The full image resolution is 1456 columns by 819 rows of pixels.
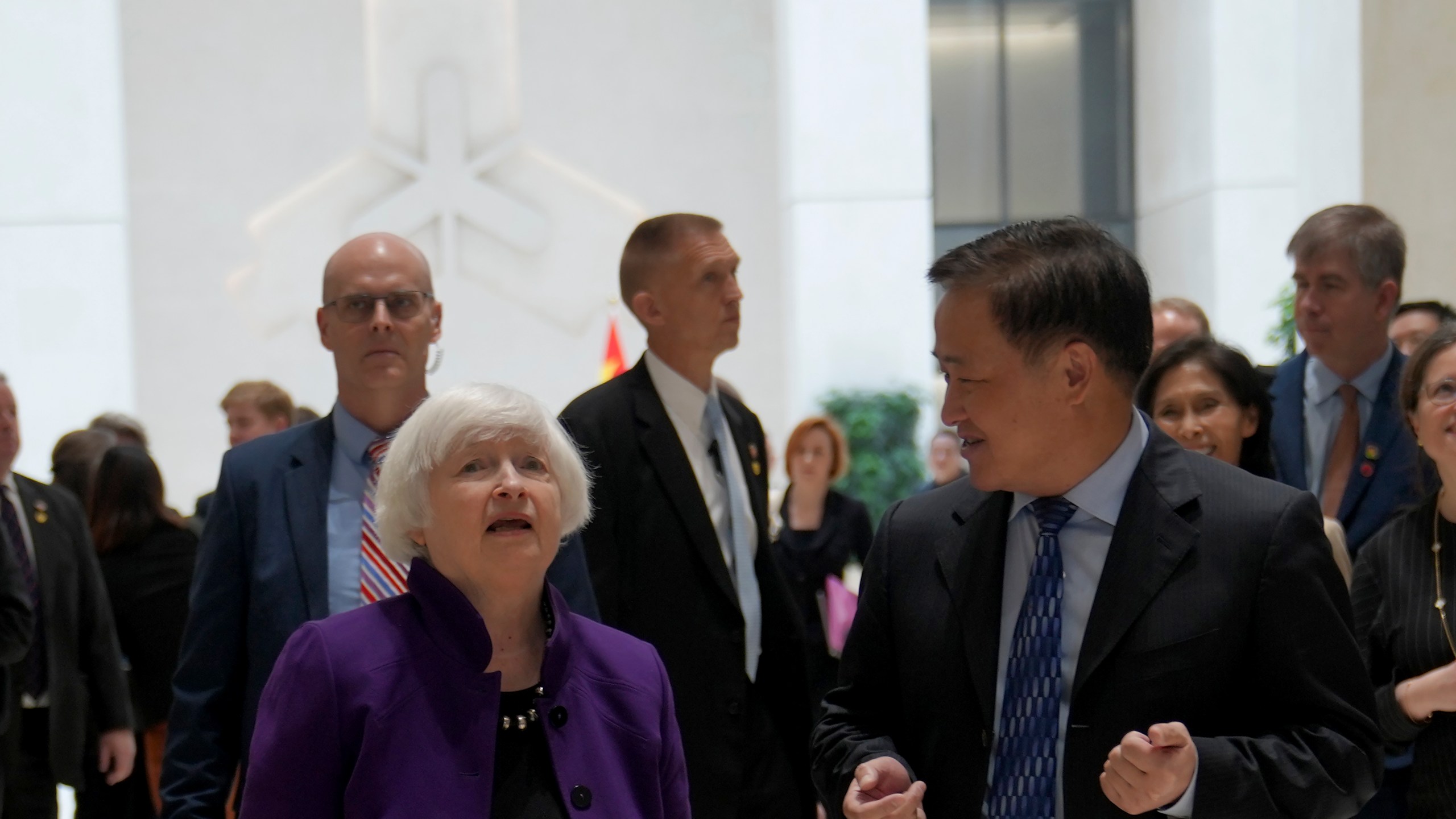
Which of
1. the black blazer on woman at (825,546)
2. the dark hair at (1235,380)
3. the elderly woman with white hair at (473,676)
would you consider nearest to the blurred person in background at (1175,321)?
the dark hair at (1235,380)

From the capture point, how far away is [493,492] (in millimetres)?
2039

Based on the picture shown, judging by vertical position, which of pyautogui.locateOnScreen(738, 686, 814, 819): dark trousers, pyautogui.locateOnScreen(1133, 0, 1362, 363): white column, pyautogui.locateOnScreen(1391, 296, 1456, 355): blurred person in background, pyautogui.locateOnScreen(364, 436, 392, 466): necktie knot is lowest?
pyautogui.locateOnScreen(738, 686, 814, 819): dark trousers

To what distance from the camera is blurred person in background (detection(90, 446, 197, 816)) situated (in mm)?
5039

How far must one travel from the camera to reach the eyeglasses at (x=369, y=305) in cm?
290

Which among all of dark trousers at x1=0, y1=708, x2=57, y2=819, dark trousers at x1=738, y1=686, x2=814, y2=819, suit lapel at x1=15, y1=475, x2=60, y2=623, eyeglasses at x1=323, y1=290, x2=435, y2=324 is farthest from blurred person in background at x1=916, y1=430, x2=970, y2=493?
eyeglasses at x1=323, y1=290, x2=435, y2=324

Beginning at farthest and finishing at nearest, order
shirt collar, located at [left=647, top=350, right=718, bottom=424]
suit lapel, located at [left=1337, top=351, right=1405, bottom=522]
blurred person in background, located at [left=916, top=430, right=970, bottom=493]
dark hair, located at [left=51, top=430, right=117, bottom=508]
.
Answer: blurred person in background, located at [left=916, top=430, right=970, bottom=493]
dark hair, located at [left=51, top=430, right=117, bottom=508]
shirt collar, located at [left=647, top=350, right=718, bottom=424]
suit lapel, located at [left=1337, top=351, right=1405, bottom=522]

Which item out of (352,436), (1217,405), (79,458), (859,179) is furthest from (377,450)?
(859,179)

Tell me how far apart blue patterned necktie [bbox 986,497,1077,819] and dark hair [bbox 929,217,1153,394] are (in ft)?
0.88

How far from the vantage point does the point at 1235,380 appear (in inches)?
121

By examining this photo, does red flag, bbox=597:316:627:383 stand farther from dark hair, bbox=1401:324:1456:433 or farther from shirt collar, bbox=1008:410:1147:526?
shirt collar, bbox=1008:410:1147:526

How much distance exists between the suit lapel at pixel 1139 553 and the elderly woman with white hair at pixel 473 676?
666 mm

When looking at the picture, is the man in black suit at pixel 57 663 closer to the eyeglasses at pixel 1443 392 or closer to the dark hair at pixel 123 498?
the dark hair at pixel 123 498

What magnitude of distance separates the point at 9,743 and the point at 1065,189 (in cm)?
1158

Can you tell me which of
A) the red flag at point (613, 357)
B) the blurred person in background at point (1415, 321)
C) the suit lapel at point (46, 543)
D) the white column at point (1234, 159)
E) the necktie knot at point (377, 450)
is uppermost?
the white column at point (1234, 159)
